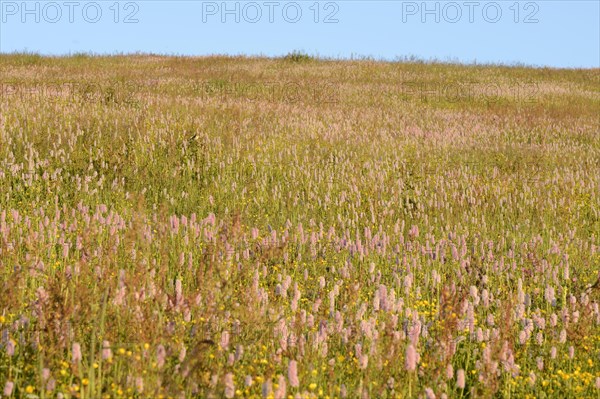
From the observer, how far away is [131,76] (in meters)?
23.4

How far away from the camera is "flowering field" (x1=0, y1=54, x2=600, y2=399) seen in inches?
115

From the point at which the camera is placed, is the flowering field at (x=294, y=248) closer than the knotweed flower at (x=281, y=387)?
No

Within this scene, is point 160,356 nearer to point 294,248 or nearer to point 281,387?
point 281,387

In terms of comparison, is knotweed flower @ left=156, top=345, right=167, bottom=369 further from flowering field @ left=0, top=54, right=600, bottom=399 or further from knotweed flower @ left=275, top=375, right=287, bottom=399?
knotweed flower @ left=275, top=375, right=287, bottom=399

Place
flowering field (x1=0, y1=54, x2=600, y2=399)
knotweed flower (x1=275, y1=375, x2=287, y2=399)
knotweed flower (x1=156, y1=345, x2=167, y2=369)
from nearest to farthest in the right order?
knotweed flower (x1=275, y1=375, x2=287, y2=399), knotweed flower (x1=156, y1=345, x2=167, y2=369), flowering field (x1=0, y1=54, x2=600, y2=399)

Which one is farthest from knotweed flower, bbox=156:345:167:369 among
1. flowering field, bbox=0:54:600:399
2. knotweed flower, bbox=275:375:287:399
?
knotweed flower, bbox=275:375:287:399

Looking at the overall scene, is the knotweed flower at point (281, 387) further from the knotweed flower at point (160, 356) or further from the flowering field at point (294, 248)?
the knotweed flower at point (160, 356)

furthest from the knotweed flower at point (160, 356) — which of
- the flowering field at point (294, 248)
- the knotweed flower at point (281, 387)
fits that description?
the knotweed flower at point (281, 387)

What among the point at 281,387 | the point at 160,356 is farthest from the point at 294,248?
the point at 281,387

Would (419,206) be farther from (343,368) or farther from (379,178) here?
(343,368)

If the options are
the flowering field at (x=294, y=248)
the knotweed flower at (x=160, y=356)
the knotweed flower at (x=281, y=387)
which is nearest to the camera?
the knotweed flower at (x=281, y=387)

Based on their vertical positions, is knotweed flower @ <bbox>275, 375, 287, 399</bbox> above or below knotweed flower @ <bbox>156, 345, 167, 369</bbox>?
below

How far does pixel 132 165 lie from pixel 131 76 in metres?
16.5

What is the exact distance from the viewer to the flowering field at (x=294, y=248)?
9.61 ft
